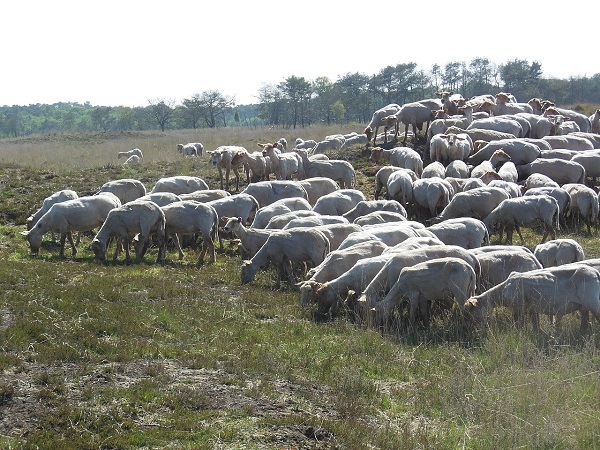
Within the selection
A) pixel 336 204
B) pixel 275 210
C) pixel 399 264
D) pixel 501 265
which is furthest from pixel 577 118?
pixel 399 264

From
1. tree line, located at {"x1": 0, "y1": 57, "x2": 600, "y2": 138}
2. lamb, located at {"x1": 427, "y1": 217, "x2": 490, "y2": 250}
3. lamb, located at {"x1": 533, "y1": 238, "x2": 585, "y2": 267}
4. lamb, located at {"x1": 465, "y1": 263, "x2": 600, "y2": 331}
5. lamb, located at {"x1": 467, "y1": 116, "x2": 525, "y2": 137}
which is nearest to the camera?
lamb, located at {"x1": 465, "y1": 263, "x2": 600, "y2": 331}

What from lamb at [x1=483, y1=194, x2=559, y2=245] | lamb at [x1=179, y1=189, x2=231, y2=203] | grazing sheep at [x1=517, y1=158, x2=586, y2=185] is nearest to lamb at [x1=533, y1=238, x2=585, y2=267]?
lamb at [x1=483, y1=194, x2=559, y2=245]

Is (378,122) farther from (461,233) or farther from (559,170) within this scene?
(461,233)

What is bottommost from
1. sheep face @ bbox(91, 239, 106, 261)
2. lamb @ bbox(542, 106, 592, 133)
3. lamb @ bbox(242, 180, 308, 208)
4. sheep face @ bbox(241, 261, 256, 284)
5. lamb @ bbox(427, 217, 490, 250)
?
sheep face @ bbox(241, 261, 256, 284)

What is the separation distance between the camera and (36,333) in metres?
11.0

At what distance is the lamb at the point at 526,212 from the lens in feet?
63.5

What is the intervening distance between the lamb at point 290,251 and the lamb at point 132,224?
3353 millimetres

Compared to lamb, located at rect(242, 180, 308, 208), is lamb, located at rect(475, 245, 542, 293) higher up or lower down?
lower down

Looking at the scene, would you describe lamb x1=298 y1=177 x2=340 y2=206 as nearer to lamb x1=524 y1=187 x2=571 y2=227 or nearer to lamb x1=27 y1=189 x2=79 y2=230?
lamb x1=524 y1=187 x2=571 y2=227

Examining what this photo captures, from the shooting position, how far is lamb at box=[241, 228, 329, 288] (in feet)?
52.9

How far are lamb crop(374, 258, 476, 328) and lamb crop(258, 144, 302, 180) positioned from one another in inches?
615

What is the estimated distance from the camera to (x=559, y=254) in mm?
14320

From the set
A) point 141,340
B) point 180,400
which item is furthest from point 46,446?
point 141,340

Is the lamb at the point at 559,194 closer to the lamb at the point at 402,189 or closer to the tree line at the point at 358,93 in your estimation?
the lamb at the point at 402,189
